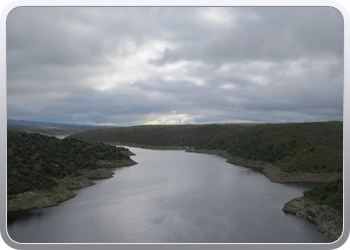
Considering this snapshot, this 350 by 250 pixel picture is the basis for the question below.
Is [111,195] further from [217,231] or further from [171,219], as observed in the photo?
[217,231]

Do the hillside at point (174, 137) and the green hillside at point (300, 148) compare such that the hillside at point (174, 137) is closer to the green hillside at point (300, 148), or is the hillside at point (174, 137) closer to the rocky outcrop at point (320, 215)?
the green hillside at point (300, 148)

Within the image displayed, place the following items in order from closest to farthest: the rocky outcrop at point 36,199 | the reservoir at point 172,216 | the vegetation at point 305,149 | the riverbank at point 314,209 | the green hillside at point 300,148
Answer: the reservoir at point 172,216 → the riverbank at point 314,209 → the rocky outcrop at point 36,199 → the vegetation at point 305,149 → the green hillside at point 300,148

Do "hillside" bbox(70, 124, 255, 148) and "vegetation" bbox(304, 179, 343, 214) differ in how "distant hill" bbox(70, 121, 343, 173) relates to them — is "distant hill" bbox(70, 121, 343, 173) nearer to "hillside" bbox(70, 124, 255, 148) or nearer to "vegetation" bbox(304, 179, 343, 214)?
"vegetation" bbox(304, 179, 343, 214)

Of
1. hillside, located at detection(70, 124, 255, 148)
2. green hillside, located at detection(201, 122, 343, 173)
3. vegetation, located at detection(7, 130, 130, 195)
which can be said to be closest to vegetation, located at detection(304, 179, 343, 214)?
green hillside, located at detection(201, 122, 343, 173)

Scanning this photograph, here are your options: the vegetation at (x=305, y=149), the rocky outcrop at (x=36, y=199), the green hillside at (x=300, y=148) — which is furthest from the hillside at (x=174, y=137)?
the rocky outcrop at (x=36, y=199)
